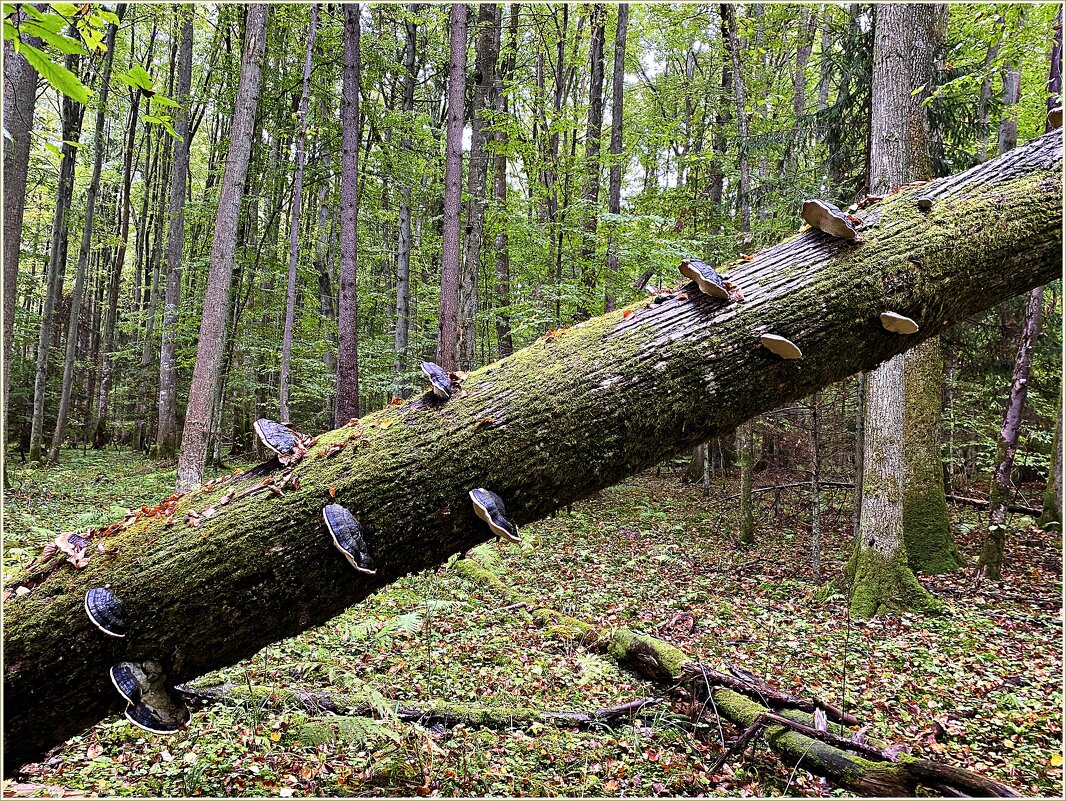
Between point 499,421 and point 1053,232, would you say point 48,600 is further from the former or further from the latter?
point 1053,232

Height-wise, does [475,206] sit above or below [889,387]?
above

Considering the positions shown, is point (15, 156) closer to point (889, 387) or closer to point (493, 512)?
point (493, 512)

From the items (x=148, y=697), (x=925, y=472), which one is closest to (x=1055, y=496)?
(x=925, y=472)

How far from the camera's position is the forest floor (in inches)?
145

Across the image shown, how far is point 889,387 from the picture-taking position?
712 centimetres

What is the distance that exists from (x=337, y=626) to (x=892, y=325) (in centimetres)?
573

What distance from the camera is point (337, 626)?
5.89m

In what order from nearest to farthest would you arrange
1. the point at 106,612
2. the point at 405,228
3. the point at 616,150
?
the point at 106,612 → the point at 616,150 → the point at 405,228

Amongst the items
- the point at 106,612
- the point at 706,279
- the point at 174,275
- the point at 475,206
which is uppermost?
the point at 475,206

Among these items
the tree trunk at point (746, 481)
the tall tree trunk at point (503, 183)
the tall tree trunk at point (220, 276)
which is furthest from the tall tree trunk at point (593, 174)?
the tall tree trunk at point (220, 276)

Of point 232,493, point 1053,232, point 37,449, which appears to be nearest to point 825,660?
point 1053,232

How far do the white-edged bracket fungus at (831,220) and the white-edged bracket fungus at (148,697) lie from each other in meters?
2.87

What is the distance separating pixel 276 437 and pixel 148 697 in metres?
0.93

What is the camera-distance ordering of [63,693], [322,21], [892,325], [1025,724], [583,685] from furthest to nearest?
1. [322,21]
2. [583,685]
3. [1025,724]
4. [892,325]
5. [63,693]
